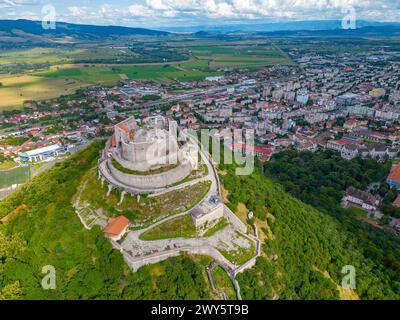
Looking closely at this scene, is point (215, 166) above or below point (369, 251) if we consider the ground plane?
above

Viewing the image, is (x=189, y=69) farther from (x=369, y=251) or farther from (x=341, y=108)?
(x=369, y=251)

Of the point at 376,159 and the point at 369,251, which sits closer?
the point at 369,251

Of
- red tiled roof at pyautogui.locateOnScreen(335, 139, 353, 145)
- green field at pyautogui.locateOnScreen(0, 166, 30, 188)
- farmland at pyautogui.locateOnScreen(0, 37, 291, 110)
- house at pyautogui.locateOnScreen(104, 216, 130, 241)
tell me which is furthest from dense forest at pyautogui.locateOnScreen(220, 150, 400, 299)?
farmland at pyautogui.locateOnScreen(0, 37, 291, 110)

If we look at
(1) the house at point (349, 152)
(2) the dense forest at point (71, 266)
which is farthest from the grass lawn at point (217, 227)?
(1) the house at point (349, 152)

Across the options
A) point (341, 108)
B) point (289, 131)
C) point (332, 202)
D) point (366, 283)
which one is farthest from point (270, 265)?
point (341, 108)

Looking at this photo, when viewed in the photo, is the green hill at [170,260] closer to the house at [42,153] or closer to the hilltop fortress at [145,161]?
the hilltop fortress at [145,161]

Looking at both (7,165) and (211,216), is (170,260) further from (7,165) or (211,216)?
(7,165)

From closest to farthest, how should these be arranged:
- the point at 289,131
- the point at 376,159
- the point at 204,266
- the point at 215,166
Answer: the point at 204,266, the point at 215,166, the point at 376,159, the point at 289,131

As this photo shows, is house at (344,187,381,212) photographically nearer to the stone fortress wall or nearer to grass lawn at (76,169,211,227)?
grass lawn at (76,169,211,227)
